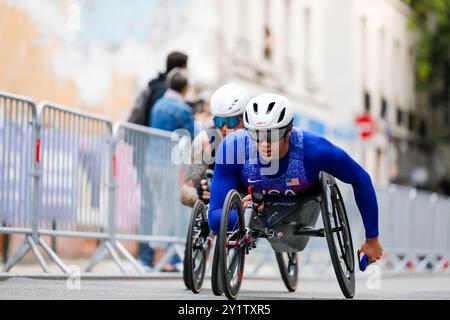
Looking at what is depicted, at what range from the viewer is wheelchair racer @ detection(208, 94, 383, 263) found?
9.12 metres

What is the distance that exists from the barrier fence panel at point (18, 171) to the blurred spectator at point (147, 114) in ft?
8.32

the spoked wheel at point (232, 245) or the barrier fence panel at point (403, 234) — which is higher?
the barrier fence panel at point (403, 234)

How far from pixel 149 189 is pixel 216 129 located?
3.92 meters

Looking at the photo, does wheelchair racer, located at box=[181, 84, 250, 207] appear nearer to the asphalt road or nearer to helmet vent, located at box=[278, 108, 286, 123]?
the asphalt road

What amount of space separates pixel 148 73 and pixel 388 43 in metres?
20.1

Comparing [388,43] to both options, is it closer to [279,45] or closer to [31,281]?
[279,45]

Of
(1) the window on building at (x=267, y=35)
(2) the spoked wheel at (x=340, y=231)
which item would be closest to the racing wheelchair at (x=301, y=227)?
(2) the spoked wheel at (x=340, y=231)

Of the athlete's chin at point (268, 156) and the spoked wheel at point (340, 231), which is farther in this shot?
the spoked wheel at point (340, 231)

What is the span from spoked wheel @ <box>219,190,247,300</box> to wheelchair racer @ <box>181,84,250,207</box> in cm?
157

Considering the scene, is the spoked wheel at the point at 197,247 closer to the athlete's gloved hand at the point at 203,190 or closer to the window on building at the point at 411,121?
the athlete's gloved hand at the point at 203,190

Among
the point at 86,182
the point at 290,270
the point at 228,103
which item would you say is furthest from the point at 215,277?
the point at 86,182

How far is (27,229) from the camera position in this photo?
39.0 feet

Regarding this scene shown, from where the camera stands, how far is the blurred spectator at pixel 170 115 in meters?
14.8
